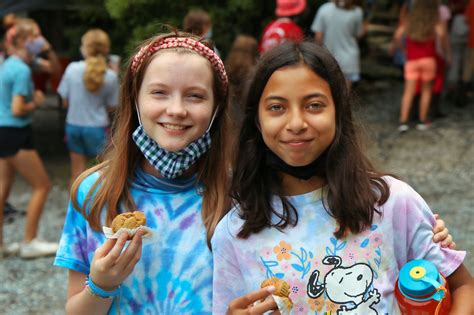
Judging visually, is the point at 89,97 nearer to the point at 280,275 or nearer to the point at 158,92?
the point at 158,92

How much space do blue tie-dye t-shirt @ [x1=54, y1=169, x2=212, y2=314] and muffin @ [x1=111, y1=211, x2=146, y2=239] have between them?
4.1 inches

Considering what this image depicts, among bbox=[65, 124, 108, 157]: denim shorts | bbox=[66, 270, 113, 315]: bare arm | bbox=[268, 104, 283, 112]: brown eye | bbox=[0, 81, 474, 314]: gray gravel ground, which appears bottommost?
bbox=[0, 81, 474, 314]: gray gravel ground

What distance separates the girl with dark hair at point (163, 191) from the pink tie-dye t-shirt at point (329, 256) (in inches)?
4.5

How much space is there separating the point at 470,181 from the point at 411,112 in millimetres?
2452

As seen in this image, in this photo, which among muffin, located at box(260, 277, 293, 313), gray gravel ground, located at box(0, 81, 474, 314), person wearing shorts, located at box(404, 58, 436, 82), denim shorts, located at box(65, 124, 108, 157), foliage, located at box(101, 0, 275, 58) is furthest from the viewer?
person wearing shorts, located at box(404, 58, 436, 82)

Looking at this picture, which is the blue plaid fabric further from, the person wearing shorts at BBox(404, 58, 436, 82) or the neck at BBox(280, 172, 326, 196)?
the person wearing shorts at BBox(404, 58, 436, 82)

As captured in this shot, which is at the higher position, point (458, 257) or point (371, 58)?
point (458, 257)

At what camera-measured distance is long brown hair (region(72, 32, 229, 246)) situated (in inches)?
89.9

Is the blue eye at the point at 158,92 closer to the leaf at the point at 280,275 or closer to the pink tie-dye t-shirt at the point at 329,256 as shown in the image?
the pink tie-dye t-shirt at the point at 329,256

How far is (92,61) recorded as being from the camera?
6996 mm

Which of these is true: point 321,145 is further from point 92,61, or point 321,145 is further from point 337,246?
point 92,61

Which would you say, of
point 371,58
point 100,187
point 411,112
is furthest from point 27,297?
point 371,58

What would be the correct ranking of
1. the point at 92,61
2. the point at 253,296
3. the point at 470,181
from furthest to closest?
1. the point at 470,181
2. the point at 92,61
3. the point at 253,296

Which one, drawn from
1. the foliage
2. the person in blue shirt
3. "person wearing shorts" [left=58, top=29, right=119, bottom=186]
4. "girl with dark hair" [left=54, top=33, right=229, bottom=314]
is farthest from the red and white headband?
the foliage
